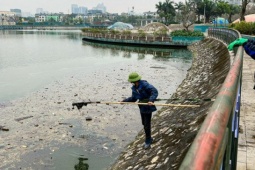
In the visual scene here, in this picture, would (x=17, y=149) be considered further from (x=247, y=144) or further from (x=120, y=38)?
(x=120, y=38)

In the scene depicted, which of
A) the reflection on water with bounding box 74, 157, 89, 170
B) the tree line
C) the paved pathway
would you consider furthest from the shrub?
the tree line

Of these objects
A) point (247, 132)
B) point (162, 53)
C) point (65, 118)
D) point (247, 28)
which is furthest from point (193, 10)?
point (247, 132)

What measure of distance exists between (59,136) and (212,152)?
417 inches

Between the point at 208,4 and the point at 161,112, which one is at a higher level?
the point at 208,4

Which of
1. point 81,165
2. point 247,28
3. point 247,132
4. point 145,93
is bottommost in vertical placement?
point 81,165

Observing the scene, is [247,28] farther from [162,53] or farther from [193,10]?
[193,10]

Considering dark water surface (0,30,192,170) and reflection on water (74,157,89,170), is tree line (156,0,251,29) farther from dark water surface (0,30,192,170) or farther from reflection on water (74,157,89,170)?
reflection on water (74,157,89,170)

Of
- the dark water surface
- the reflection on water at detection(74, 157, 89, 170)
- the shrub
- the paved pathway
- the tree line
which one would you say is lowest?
the reflection on water at detection(74, 157, 89, 170)

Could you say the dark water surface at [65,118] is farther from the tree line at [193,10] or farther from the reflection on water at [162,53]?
the tree line at [193,10]

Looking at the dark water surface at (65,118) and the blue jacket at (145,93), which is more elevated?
the blue jacket at (145,93)

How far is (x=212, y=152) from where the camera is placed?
962 millimetres

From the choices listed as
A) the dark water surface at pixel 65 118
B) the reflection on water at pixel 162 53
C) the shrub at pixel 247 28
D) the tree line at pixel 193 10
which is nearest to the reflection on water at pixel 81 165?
the dark water surface at pixel 65 118

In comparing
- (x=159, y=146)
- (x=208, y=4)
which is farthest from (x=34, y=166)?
(x=208, y=4)

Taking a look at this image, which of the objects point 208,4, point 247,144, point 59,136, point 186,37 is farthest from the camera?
point 208,4
